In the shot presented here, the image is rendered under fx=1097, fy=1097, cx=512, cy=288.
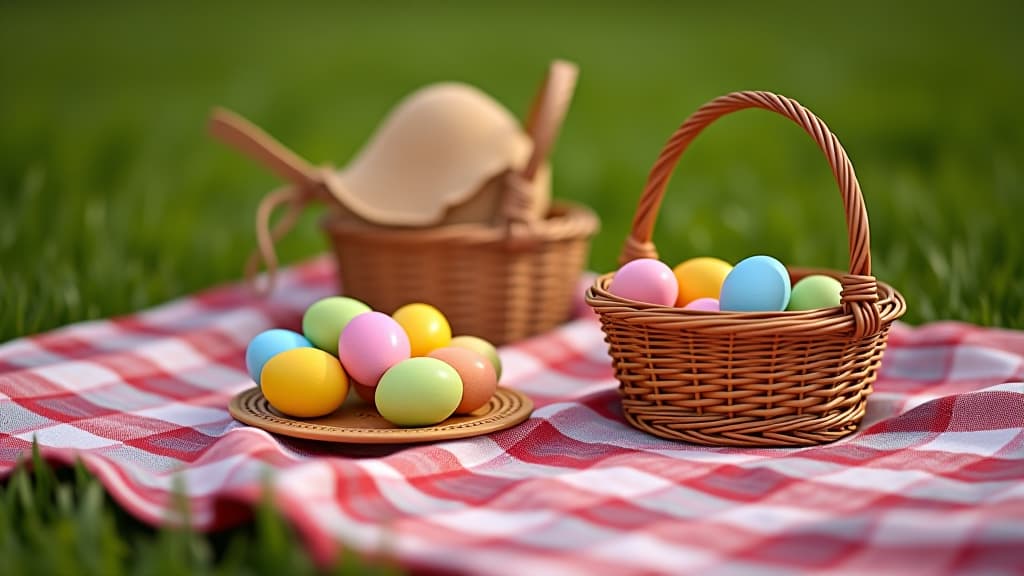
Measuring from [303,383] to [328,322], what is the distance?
6.5 inches

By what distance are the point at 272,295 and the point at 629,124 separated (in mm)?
2437

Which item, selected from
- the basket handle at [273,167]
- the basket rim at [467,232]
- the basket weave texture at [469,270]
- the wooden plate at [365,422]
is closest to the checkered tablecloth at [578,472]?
the wooden plate at [365,422]

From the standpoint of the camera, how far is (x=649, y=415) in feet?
5.93

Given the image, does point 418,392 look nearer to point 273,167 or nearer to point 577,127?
point 273,167

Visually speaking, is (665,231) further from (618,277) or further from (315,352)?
(315,352)

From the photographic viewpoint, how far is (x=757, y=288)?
1.70 metres

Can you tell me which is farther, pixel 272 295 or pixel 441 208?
pixel 272 295

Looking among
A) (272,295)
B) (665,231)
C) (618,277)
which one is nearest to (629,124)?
(665,231)

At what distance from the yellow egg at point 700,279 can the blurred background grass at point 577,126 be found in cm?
87

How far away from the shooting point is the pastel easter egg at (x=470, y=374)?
5.91 ft

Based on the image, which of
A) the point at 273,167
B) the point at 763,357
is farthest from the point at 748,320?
the point at 273,167

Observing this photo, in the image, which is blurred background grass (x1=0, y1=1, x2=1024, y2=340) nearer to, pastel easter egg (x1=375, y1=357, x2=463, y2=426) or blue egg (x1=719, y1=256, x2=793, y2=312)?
blue egg (x1=719, y1=256, x2=793, y2=312)

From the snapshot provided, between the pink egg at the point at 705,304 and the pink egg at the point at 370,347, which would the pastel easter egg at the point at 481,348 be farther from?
the pink egg at the point at 705,304

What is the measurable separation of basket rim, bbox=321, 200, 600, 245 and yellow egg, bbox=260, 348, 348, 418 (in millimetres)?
617
